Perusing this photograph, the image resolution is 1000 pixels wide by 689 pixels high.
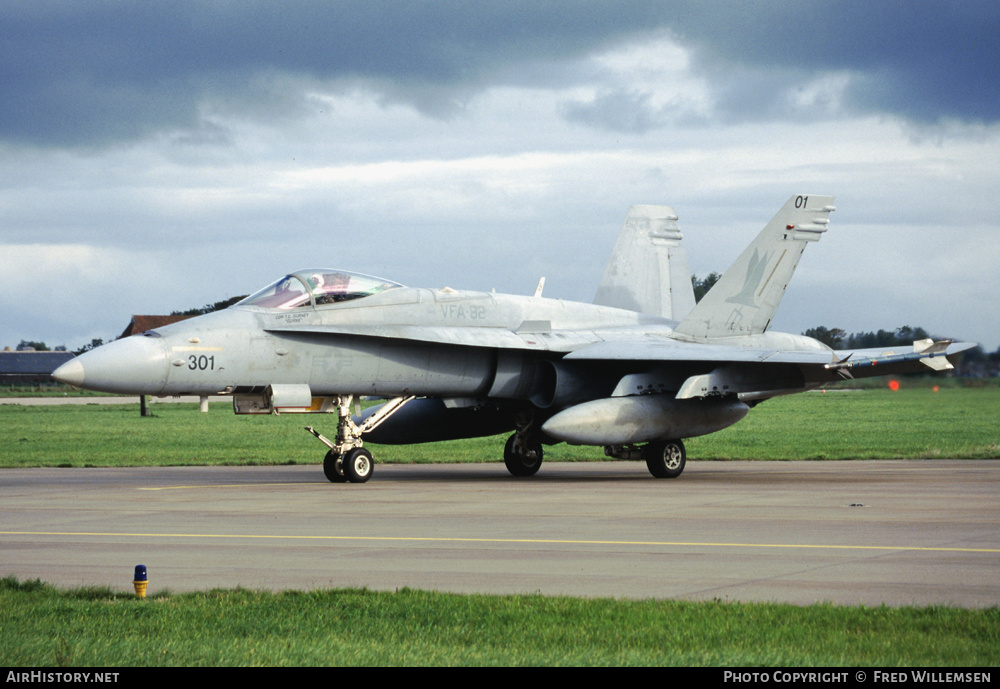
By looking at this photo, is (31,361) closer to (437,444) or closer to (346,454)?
(437,444)

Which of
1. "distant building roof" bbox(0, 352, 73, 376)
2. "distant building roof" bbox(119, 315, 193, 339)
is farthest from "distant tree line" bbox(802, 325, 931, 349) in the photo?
"distant building roof" bbox(0, 352, 73, 376)

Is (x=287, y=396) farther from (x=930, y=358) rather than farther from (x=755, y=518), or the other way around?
(x=930, y=358)

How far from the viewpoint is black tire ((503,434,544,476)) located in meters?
20.6

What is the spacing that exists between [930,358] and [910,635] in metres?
13.2

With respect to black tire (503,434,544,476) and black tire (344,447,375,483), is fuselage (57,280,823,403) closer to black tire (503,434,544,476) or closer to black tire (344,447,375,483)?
black tire (344,447,375,483)

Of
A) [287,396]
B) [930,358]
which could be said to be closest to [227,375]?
→ [287,396]

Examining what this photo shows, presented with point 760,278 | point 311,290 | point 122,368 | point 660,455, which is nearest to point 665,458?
point 660,455

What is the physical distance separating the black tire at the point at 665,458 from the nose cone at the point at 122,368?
27.2 feet

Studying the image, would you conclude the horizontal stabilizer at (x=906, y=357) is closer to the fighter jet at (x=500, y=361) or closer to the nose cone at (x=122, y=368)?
the fighter jet at (x=500, y=361)

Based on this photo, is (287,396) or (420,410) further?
(420,410)

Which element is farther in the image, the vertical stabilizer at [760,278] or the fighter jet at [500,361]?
the vertical stabilizer at [760,278]

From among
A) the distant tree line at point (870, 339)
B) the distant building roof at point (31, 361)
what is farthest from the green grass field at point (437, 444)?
the distant building roof at point (31, 361)

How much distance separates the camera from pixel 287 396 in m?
17.3

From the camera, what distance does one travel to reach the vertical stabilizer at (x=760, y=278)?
21.4 m
